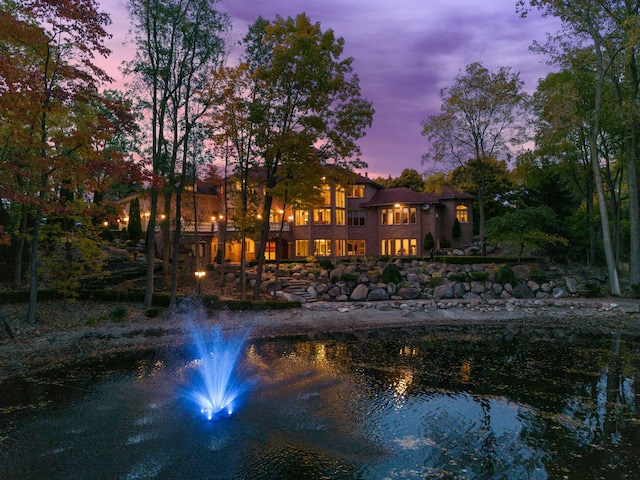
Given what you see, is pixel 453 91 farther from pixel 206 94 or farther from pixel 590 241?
pixel 206 94

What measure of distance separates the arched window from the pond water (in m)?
27.5

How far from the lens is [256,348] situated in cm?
1498

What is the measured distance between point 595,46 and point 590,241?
1345cm

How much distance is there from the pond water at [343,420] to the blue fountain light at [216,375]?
14.1 inches

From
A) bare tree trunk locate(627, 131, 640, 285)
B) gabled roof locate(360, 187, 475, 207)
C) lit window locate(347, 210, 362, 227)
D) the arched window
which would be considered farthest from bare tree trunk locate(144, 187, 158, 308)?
the arched window

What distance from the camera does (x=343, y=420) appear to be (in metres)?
8.55

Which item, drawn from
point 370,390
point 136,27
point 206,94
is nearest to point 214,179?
point 206,94

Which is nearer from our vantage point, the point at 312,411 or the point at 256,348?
the point at 312,411

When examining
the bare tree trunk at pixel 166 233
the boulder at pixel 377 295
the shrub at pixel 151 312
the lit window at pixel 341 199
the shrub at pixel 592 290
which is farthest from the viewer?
the lit window at pixel 341 199

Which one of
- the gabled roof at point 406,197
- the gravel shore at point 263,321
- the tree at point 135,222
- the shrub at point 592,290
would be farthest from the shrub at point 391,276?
the tree at point 135,222

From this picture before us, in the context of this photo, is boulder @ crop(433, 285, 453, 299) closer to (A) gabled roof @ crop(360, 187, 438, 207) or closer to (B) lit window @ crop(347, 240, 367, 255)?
(A) gabled roof @ crop(360, 187, 438, 207)

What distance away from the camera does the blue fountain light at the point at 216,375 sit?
952 cm

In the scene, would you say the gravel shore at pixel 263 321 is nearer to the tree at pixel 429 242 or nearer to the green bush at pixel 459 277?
the green bush at pixel 459 277

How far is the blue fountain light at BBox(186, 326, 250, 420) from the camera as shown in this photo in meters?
9.52
